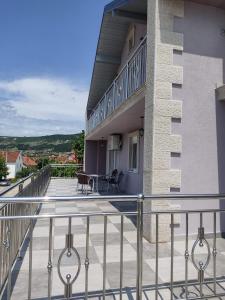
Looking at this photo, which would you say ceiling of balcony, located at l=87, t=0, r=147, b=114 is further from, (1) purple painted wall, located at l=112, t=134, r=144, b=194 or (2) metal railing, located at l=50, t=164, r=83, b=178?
(2) metal railing, located at l=50, t=164, r=83, b=178

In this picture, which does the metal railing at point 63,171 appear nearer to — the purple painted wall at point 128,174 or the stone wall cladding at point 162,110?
the purple painted wall at point 128,174

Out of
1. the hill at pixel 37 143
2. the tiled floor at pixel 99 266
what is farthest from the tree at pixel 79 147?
the hill at pixel 37 143

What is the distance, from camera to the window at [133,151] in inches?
428

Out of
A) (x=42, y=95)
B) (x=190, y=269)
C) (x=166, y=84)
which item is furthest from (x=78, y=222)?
(x=42, y=95)

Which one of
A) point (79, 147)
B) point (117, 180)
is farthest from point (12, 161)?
point (117, 180)

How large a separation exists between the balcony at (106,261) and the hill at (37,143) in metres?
81.9

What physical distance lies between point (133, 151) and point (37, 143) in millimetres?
95097

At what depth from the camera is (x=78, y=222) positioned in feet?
21.2

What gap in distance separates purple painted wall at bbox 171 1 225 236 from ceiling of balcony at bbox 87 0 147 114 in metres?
2.92

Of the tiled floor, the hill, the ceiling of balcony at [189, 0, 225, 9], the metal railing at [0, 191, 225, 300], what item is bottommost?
the tiled floor

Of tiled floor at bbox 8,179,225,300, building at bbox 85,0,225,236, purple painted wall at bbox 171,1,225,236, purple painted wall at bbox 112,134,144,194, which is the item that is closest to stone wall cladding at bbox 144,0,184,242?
A: building at bbox 85,0,225,236

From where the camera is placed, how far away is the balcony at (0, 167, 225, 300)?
262 centimetres

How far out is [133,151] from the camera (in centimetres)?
1144

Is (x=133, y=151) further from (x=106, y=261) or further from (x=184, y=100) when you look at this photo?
(x=106, y=261)
